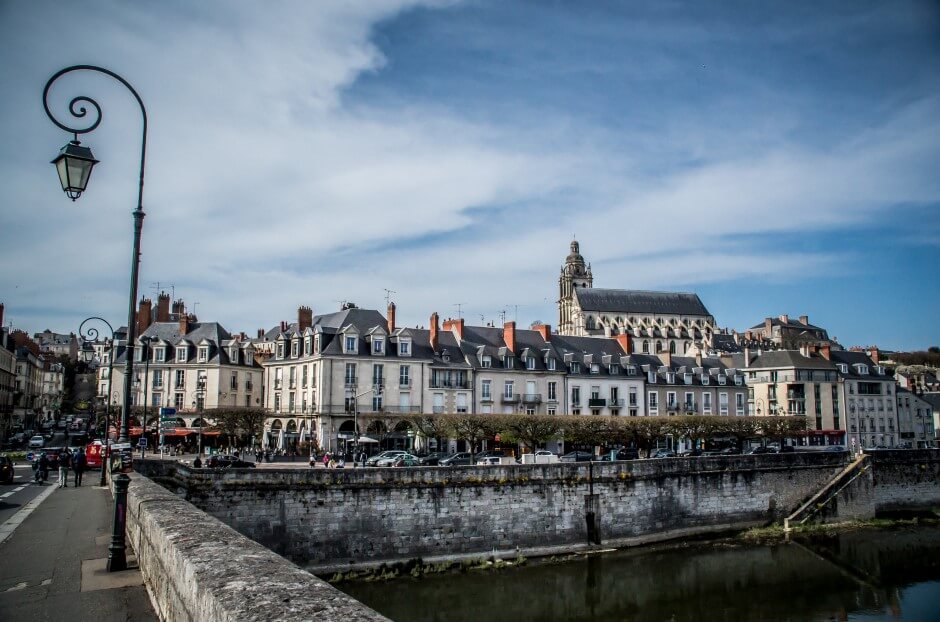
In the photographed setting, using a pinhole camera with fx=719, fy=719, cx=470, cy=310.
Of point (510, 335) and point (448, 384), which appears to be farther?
point (510, 335)

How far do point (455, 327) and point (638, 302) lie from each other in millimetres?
72110

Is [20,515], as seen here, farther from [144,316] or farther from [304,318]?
[144,316]

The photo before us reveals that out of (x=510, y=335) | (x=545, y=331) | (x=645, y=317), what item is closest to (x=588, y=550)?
(x=510, y=335)

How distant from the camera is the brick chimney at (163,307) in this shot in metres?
57.2

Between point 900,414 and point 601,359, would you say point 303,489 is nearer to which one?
point 601,359

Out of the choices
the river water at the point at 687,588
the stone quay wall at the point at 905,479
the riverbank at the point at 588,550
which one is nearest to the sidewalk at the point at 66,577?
the river water at the point at 687,588

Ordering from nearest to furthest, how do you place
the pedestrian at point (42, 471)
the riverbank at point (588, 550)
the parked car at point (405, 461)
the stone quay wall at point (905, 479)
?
1. the riverbank at point (588, 550)
2. the pedestrian at point (42, 471)
3. the parked car at point (405, 461)
4. the stone quay wall at point (905, 479)

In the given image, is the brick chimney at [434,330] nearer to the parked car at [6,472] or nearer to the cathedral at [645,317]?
the parked car at [6,472]

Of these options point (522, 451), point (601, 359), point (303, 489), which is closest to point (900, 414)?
point (601, 359)

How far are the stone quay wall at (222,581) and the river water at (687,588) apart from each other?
43.7 feet

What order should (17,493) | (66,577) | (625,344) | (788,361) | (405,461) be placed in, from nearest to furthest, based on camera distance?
(66,577) → (17,493) → (405,461) → (625,344) → (788,361)

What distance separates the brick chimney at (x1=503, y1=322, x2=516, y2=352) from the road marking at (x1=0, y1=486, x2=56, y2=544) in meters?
33.8

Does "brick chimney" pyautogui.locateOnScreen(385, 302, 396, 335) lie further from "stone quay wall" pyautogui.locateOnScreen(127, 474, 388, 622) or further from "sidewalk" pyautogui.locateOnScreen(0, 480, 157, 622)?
"stone quay wall" pyautogui.locateOnScreen(127, 474, 388, 622)

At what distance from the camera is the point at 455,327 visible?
52.6 m
